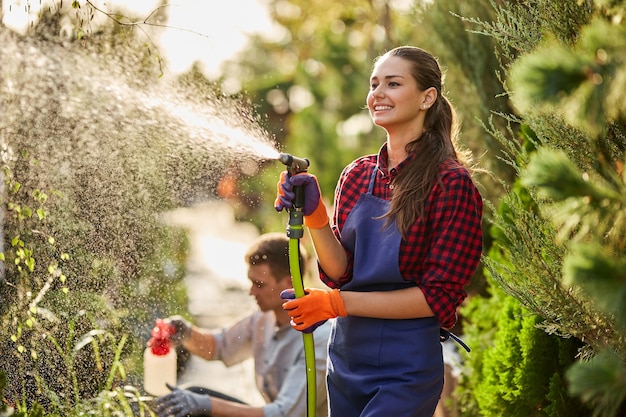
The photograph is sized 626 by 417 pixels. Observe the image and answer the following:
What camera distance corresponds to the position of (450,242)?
2.29m

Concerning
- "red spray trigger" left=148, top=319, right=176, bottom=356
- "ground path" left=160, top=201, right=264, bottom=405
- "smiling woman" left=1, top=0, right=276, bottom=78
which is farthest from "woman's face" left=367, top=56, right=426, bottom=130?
"ground path" left=160, top=201, right=264, bottom=405

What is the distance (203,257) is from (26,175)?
7759 mm

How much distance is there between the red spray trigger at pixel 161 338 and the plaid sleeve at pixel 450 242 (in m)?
1.76

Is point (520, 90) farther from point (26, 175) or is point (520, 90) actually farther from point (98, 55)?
point (98, 55)

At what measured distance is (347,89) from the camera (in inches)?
530

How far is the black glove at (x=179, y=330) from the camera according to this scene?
3.86 meters

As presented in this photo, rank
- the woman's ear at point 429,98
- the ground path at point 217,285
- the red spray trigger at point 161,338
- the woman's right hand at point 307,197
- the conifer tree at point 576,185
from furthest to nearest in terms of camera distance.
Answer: the ground path at point 217,285
the red spray trigger at point 161,338
the woman's ear at point 429,98
the woman's right hand at point 307,197
the conifer tree at point 576,185

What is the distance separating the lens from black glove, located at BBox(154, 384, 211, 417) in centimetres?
335

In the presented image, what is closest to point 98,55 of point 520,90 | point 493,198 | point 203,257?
point 493,198

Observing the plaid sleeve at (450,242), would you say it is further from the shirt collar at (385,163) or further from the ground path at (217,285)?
the ground path at (217,285)

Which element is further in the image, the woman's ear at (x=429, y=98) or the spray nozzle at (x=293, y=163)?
the woman's ear at (x=429, y=98)

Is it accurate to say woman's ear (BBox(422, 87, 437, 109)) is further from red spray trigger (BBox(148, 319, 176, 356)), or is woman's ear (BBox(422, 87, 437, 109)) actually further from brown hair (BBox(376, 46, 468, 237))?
red spray trigger (BBox(148, 319, 176, 356))

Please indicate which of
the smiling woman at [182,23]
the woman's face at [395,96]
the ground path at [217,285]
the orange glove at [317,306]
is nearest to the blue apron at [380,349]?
the orange glove at [317,306]

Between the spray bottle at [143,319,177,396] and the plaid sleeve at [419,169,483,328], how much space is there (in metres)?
1.77
